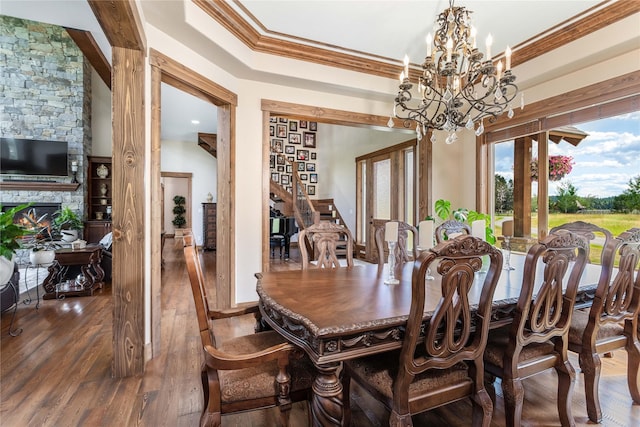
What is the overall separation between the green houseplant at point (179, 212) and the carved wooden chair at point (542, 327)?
34.3 ft

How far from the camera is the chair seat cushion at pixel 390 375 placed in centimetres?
134

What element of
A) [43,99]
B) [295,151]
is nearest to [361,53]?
[295,151]

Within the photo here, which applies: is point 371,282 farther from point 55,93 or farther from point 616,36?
point 55,93

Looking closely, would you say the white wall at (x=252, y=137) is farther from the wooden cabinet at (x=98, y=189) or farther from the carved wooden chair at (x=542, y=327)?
the wooden cabinet at (x=98, y=189)

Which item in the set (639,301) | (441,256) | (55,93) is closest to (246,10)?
(441,256)

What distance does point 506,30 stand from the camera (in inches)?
124

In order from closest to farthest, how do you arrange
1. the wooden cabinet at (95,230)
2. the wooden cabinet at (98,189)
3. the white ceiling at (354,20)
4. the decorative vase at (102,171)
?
the white ceiling at (354,20) < the wooden cabinet at (95,230) < the wooden cabinet at (98,189) < the decorative vase at (102,171)

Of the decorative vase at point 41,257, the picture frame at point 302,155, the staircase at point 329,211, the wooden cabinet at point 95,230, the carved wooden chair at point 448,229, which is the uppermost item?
the picture frame at point 302,155

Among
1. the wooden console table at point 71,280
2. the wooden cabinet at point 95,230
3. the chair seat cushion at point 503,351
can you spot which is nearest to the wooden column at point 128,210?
the chair seat cushion at point 503,351

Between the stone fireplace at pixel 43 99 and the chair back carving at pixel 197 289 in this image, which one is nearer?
the chair back carving at pixel 197 289

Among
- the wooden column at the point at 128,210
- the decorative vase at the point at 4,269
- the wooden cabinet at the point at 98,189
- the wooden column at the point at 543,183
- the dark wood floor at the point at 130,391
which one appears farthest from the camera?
the wooden cabinet at the point at 98,189

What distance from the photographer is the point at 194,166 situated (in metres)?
9.32

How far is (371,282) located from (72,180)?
24.0ft

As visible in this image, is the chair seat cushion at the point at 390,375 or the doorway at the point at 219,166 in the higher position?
the doorway at the point at 219,166
